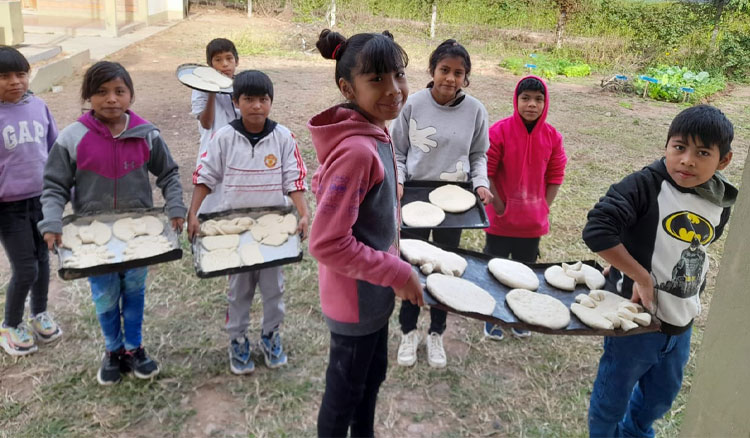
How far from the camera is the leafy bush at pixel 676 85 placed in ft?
30.3

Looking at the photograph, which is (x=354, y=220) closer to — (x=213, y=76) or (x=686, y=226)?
(x=686, y=226)

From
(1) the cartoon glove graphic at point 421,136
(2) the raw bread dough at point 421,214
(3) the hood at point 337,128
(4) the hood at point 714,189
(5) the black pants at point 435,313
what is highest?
(3) the hood at point 337,128

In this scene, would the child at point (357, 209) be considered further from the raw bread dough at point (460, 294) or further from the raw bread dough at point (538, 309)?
the raw bread dough at point (538, 309)

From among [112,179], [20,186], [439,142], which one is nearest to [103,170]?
[112,179]

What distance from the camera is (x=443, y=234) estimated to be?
269cm

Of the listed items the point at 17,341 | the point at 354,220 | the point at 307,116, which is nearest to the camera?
the point at 354,220

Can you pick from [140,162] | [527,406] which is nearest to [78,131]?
[140,162]

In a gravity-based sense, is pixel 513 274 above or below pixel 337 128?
below

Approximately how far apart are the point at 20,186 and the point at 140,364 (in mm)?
968

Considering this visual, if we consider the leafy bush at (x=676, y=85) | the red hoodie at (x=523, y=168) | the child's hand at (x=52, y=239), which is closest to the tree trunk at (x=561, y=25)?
the leafy bush at (x=676, y=85)

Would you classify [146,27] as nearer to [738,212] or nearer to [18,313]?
[18,313]

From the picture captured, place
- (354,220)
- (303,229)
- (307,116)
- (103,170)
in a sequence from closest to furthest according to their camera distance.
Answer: (354,220)
(103,170)
(303,229)
(307,116)

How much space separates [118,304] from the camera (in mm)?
2383

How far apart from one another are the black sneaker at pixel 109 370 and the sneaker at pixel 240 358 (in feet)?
1.66
